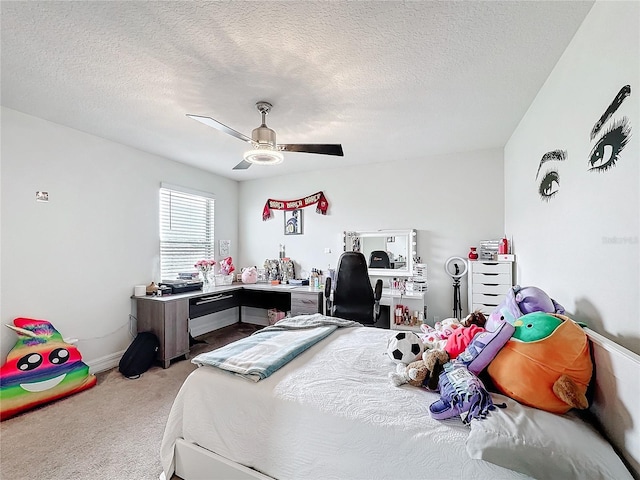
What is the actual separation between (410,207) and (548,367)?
111 inches

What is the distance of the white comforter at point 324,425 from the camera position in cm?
100

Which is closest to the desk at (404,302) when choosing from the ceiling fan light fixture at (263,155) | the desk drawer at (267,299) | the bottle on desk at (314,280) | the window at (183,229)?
the bottle on desk at (314,280)

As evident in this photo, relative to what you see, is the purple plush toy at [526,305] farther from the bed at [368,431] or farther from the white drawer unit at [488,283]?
the white drawer unit at [488,283]

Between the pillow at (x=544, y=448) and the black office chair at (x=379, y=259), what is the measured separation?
9.37 ft

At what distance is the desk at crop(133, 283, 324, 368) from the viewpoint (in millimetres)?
2965

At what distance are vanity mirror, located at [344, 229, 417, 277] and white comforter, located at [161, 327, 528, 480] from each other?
2.21 m

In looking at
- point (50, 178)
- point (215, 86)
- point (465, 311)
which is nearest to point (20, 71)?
point (50, 178)

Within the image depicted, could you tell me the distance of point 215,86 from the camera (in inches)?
78.7

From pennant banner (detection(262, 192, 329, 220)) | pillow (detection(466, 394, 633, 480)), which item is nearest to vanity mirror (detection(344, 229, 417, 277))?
pennant banner (detection(262, 192, 329, 220))

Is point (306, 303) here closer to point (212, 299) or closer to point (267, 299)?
point (267, 299)

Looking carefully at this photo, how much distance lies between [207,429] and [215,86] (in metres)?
2.17

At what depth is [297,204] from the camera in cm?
434

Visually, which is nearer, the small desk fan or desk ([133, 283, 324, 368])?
desk ([133, 283, 324, 368])

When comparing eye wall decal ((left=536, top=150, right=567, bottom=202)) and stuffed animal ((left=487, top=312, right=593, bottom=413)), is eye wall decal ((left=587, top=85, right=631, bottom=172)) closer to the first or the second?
eye wall decal ((left=536, top=150, right=567, bottom=202))
